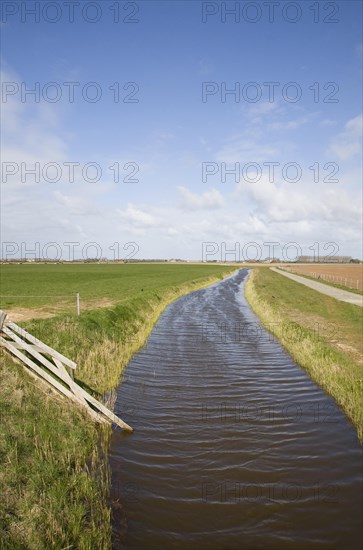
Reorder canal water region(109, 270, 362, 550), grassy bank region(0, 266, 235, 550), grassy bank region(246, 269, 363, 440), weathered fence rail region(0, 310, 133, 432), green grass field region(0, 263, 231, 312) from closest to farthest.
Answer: grassy bank region(0, 266, 235, 550) < canal water region(109, 270, 362, 550) < weathered fence rail region(0, 310, 133, 432) < grassy bank region(246, 269, 363, 440) < green grass field region(0, 263, 231, 312)

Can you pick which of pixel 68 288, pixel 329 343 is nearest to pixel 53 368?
pixel 329 343

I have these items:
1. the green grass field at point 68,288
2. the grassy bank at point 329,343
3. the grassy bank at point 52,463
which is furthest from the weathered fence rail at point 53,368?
the green grass field at point 68,288

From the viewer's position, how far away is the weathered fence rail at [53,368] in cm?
1045

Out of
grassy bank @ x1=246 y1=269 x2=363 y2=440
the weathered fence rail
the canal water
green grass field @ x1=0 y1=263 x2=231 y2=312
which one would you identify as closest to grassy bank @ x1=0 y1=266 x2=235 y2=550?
the weathered fence rail

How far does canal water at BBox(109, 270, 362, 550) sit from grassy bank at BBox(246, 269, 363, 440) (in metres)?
0.55

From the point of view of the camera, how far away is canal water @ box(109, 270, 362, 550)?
22.0ft

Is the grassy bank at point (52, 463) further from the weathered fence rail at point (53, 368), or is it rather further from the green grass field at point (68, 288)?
the green grass field at point (68, 288)

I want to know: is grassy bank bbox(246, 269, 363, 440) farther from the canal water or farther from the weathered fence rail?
the weathered fence rail

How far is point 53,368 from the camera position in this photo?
10.6 metres

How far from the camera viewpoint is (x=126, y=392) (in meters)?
13.6

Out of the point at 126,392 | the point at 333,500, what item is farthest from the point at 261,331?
the point at 333,500

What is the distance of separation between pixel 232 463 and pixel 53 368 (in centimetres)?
553

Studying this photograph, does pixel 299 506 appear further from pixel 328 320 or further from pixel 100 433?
pixel 328 320

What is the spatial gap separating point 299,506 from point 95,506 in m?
4.03
